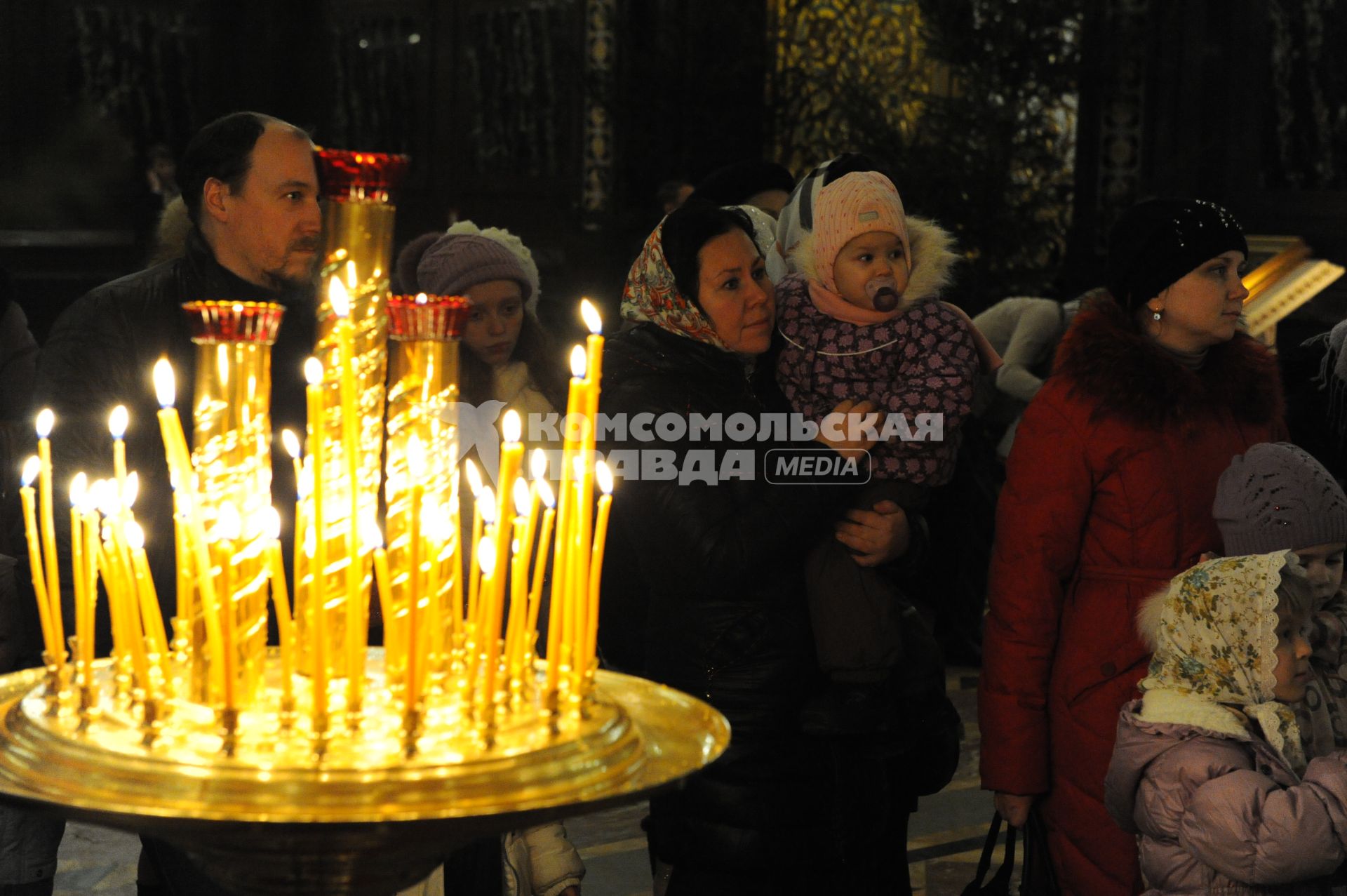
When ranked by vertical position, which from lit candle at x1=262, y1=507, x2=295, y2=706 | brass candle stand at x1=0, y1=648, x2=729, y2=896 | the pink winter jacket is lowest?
the pink winter jacket

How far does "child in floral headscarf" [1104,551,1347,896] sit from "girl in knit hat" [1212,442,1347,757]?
0.33 ft

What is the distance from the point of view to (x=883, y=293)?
111 inches

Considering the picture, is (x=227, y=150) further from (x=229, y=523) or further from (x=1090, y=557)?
(x=1090, y=557)

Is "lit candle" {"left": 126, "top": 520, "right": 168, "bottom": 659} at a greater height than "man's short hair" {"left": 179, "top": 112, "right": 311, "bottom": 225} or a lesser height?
lesser

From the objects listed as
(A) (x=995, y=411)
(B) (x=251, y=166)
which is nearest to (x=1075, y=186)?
(A) (x=995, y=411)

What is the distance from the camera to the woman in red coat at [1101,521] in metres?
2.66

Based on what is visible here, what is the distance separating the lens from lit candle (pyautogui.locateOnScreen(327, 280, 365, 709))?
1.47m

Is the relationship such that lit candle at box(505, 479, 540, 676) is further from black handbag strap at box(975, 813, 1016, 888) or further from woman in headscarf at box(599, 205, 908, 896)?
black handbag strap at box(975, 813, 1016, 888)

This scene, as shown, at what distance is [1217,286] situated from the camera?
2.72m

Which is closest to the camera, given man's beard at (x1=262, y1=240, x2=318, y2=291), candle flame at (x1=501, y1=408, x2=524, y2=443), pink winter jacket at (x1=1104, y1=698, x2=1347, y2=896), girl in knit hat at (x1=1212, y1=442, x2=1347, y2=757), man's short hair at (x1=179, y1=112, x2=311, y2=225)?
candle flame at (x1=501, y1=408, x2=524, y2=443)

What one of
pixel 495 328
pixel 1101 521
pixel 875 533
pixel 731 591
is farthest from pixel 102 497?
pixel 495 328

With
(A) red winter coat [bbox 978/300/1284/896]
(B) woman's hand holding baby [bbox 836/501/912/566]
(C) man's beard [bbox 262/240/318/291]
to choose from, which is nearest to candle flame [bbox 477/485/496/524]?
(C) man's beard [bbox 262/240/318/291]

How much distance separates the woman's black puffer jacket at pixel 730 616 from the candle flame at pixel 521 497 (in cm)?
91

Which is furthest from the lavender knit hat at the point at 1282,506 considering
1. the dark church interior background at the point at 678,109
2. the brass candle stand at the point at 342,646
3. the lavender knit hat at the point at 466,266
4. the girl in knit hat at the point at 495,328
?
the dark church interior background at the point at 678,109
